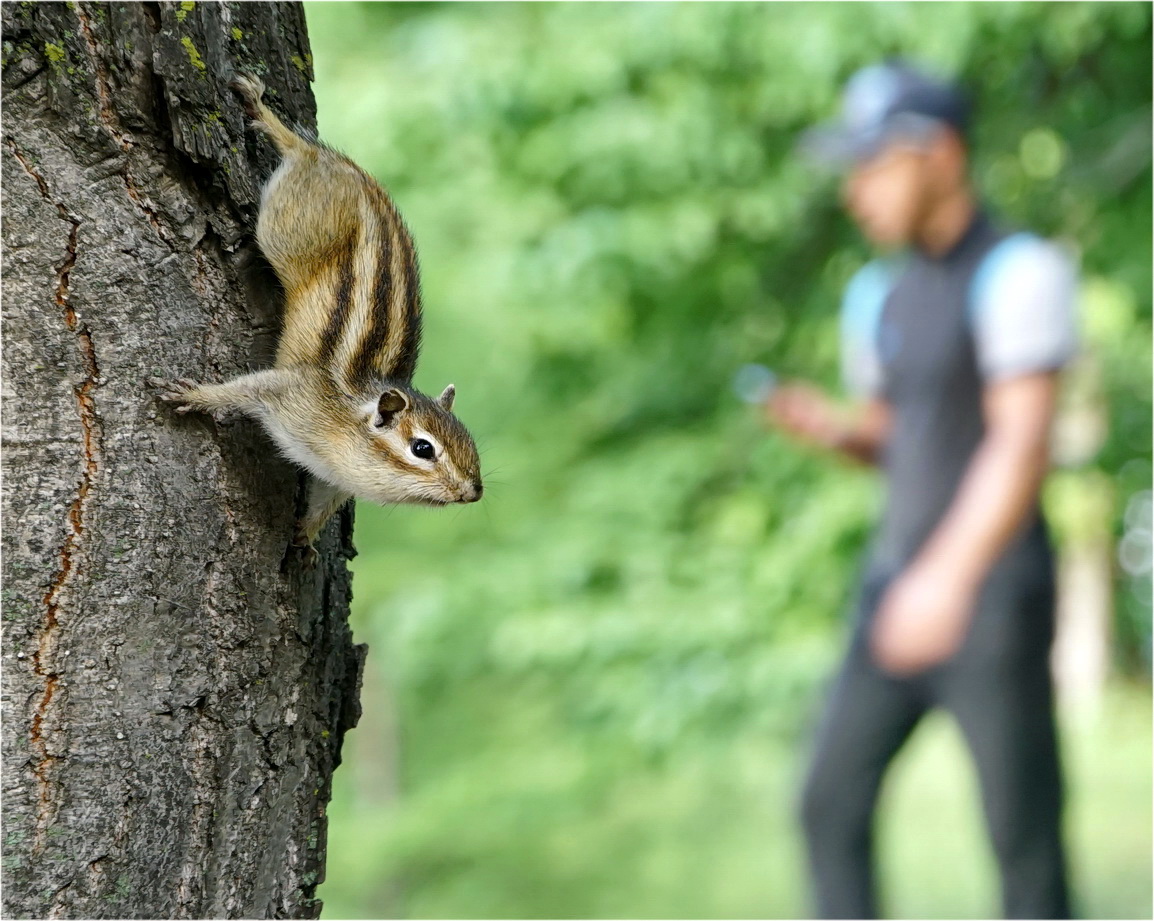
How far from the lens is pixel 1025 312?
14.6 feet

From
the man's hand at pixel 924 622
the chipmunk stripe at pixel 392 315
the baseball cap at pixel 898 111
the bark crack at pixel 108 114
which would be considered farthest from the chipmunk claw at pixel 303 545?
the baseball cap at pixel 898 111

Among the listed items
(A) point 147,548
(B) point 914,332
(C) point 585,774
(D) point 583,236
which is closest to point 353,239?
(A) point 147,548

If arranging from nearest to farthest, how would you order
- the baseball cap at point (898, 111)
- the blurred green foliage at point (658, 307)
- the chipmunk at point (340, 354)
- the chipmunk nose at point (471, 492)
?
1. the chipmunk at point (340, 354)
2. the chipmunk nose at point (471, 492)
3. the baseball cap at point (898, 111)
4. the blurred green foliage at point (658, 307)

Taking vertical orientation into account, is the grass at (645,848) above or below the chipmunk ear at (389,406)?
above

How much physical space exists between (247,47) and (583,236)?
4802mm

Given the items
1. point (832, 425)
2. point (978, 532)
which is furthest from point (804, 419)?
point (978, 532)

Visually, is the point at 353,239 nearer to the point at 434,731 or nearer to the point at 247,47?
the point at 247,47

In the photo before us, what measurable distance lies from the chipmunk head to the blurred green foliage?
12.7 feet

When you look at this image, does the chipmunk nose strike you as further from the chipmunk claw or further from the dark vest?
the dark vest

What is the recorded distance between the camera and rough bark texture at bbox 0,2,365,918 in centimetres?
150

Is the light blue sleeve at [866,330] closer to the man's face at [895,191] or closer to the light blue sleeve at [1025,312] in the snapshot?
the man's face at [895,191]

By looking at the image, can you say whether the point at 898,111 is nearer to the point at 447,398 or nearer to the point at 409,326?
the point at 447,398

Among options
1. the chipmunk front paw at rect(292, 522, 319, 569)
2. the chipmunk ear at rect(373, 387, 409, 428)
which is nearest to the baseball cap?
the chipmunk ear at rect(373, 387, 409, 428)

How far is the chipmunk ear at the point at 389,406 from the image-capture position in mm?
1988
